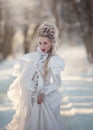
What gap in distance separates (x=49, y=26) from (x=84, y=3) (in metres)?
17.8

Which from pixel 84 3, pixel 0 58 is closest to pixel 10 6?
pixel 0 58

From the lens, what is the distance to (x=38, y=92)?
7.21 m

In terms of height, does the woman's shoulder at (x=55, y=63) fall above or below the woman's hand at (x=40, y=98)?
above

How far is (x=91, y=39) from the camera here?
2452 centimetres

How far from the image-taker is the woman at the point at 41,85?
7.22 metres

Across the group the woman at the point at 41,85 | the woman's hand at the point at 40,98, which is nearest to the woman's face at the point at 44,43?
the woman at the point at 41,85

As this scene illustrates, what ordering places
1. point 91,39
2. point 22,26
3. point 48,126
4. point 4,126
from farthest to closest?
1. point 22,26
2. point 91,39
3. point 4,126
4. point 48,126

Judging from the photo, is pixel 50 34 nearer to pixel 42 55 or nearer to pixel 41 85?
pixel 42 55

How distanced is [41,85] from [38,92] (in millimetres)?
105

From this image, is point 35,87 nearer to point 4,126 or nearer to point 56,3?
point 4,126

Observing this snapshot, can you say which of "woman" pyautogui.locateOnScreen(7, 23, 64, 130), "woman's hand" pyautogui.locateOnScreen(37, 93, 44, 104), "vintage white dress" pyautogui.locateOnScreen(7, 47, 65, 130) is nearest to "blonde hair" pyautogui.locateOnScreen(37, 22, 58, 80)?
"woman" pyautogui.locateOnScreen(7, 23, 64, 130)

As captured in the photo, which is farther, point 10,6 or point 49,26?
point 10,6

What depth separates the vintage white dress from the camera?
23.7ft

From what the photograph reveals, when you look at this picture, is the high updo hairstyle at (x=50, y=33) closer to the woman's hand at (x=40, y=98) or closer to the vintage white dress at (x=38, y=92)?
the vintage white dress at (x=38, y=92)
